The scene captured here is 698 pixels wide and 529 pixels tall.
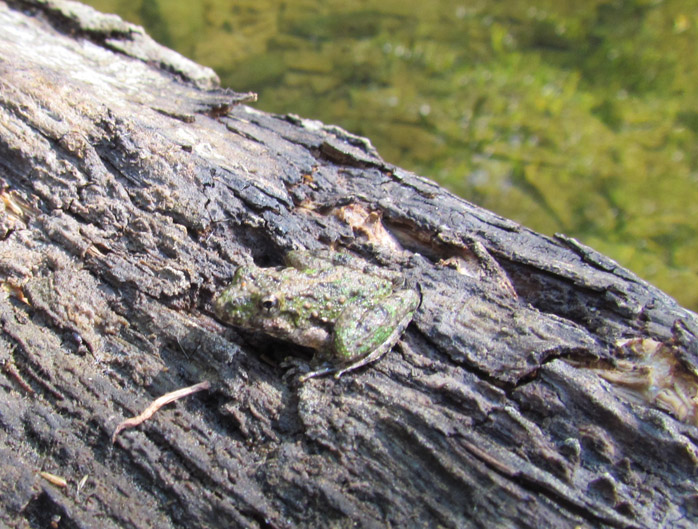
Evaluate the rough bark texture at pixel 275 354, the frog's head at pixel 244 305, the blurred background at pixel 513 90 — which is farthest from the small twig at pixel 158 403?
the blurred background at pixel 513 90

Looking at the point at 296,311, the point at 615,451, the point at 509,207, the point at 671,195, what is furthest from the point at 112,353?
the point at 671,195

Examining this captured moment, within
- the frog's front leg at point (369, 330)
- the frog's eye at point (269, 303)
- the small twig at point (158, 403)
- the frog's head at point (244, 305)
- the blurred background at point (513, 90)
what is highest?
the blurred background at point (513, 90)

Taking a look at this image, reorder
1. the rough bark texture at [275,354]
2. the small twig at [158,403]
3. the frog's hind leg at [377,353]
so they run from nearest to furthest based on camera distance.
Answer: the rough bark texture at [275,354]
the small twig at [158,403]
the frog's hind leg at [377,353]

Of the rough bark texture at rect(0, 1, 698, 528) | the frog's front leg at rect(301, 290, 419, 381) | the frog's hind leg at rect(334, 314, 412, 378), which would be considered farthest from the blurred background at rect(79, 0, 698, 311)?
the frog's hind leg at rect(334, 314, 412, 378)

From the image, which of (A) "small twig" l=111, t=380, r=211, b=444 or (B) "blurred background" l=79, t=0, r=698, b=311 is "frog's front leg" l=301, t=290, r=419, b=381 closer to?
(A) "small twig" l=111, t=380, r=211, b=444

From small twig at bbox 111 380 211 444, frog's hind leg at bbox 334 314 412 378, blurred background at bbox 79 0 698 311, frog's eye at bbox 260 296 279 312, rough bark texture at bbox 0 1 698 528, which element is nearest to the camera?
rough bark texture at bbox 0 1 698 528

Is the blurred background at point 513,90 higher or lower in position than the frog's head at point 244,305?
higher

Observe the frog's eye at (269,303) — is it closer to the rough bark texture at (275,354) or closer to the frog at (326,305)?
the frog at (326,305)
